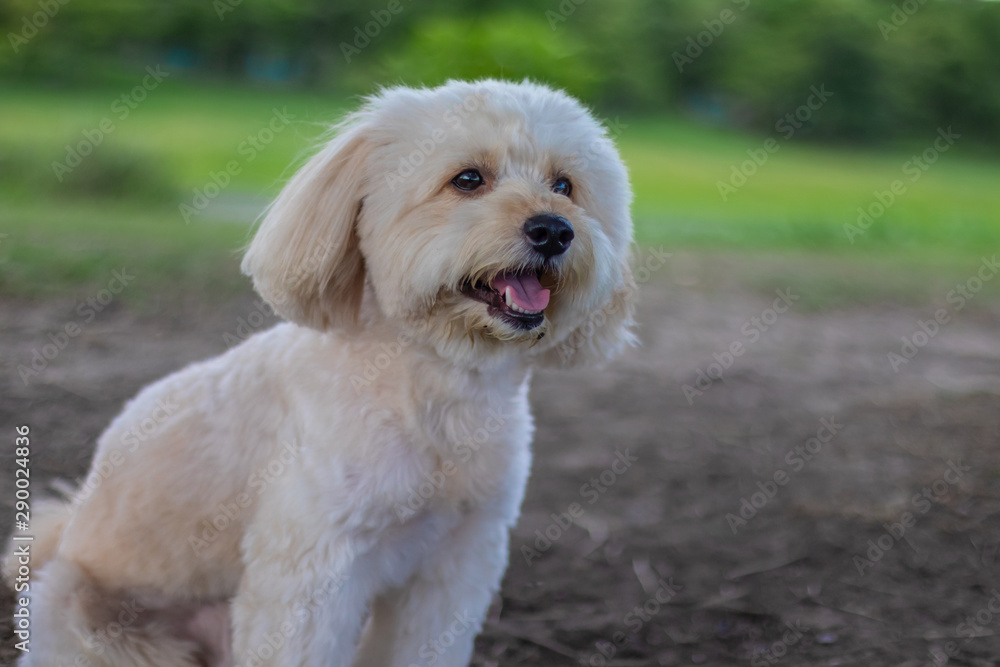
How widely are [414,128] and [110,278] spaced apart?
431 cm

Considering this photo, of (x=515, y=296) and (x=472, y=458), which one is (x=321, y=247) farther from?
(x=472, y=458)

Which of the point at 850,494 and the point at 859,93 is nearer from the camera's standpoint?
the point at 850,494

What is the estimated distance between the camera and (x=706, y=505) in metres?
3.98

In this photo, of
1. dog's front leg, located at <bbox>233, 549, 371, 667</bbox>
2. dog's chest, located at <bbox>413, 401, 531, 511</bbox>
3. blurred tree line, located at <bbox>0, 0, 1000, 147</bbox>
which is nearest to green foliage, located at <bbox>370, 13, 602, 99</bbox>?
blurred tree line, located at <bbox>0, 0, 1000, 147</bbox>

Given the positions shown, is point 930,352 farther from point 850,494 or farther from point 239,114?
point 239,114

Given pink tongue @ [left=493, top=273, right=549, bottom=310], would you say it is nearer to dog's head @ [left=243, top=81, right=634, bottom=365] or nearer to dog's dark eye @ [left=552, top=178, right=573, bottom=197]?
dog's head @ [left=243, top=81, right=634, bottom=365]

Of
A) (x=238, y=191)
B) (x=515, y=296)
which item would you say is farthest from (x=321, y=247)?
(x=238, y=191)

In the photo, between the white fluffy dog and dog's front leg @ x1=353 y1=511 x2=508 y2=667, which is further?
dog's front leg @ x1=353 y1=511 x2=508 y2=667

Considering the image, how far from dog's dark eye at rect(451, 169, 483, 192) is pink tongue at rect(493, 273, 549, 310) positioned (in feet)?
0.79

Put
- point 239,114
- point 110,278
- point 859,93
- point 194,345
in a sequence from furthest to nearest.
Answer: point 859,93 < point 239,114 < point 110,278 < point 194,345

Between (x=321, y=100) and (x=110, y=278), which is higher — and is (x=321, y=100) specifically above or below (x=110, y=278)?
above

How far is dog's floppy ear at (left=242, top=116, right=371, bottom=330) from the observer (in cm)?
223

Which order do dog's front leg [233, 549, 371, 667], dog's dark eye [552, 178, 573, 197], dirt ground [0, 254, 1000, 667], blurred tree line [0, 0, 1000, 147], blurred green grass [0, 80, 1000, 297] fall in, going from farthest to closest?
blurred tree line [0, 0, 1000, 147] < blurred green grass [0, 80, 1000, 297] < dirt ground [0, 254, 1000, 667] < dog's dark eye [552, 178, 573, 197] < dog's front leg [233, 549, 371, 667]

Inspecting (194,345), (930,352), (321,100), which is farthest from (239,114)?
(930,352)
